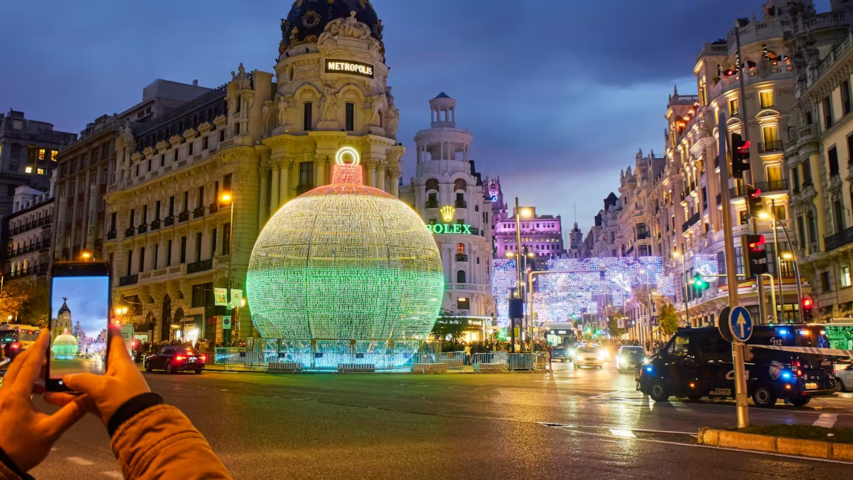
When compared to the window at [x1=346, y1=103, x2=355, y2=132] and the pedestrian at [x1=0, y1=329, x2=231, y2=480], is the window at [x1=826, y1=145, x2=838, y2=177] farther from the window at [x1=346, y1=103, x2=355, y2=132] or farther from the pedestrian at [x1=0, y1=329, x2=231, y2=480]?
the pedestrian at [x1=0, y1=329, x2=231, y2=480]

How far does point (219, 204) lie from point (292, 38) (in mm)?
13871

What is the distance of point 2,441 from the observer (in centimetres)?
197

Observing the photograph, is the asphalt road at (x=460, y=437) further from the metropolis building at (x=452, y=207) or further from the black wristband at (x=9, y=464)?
the metropolis building at (x=452, y=207)

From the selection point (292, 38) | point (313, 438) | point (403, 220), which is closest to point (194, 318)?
point (292, 38)

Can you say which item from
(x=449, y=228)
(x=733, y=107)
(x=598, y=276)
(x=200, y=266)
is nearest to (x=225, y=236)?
(x=200, y=266)

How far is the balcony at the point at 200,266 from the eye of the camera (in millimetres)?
54100

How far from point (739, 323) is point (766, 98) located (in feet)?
139

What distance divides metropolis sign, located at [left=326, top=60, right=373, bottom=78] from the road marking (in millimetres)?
42492

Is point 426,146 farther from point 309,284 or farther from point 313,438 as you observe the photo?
point 313,438

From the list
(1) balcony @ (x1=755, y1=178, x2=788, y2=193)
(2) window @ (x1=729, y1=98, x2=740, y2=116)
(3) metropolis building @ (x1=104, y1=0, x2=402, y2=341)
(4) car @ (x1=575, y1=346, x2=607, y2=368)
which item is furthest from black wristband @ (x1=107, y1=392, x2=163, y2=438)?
(2) window @ (x1=729, y1=98, x2=740, y2=116)

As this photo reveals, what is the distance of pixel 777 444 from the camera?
9883mm

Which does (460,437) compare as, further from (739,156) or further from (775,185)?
(775,185)

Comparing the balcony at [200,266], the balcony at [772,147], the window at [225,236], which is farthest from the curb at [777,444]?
the balcony at [200,266]

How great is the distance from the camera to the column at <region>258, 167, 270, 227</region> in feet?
173
